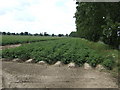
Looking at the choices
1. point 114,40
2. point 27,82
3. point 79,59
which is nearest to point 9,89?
point 27,82

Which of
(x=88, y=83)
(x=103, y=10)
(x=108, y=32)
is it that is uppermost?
(x=103, y=10)

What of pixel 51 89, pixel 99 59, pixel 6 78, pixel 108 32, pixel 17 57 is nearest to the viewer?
pixel 51 89

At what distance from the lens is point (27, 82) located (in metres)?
6.99

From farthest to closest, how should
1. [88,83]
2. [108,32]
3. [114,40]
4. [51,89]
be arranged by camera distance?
[114,40] < [108,32] < [88,83] < [51,89]

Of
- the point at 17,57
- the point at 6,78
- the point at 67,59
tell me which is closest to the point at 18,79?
the point at 6,78

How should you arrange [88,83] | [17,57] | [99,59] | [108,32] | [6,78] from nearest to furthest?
1. [88,83]
2. [6,78]
3. [99,59]
4. [17,57]
5. [108,32]

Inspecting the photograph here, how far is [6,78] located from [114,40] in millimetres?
12520

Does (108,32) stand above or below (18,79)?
above

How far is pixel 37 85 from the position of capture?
21.7 feet

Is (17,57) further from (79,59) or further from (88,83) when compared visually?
(88,83)

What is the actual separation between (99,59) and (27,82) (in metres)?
5.11

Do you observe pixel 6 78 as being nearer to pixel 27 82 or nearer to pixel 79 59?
pixel 27 82

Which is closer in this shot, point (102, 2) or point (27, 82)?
point (27, 82)

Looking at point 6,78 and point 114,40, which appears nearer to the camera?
point 6,78
